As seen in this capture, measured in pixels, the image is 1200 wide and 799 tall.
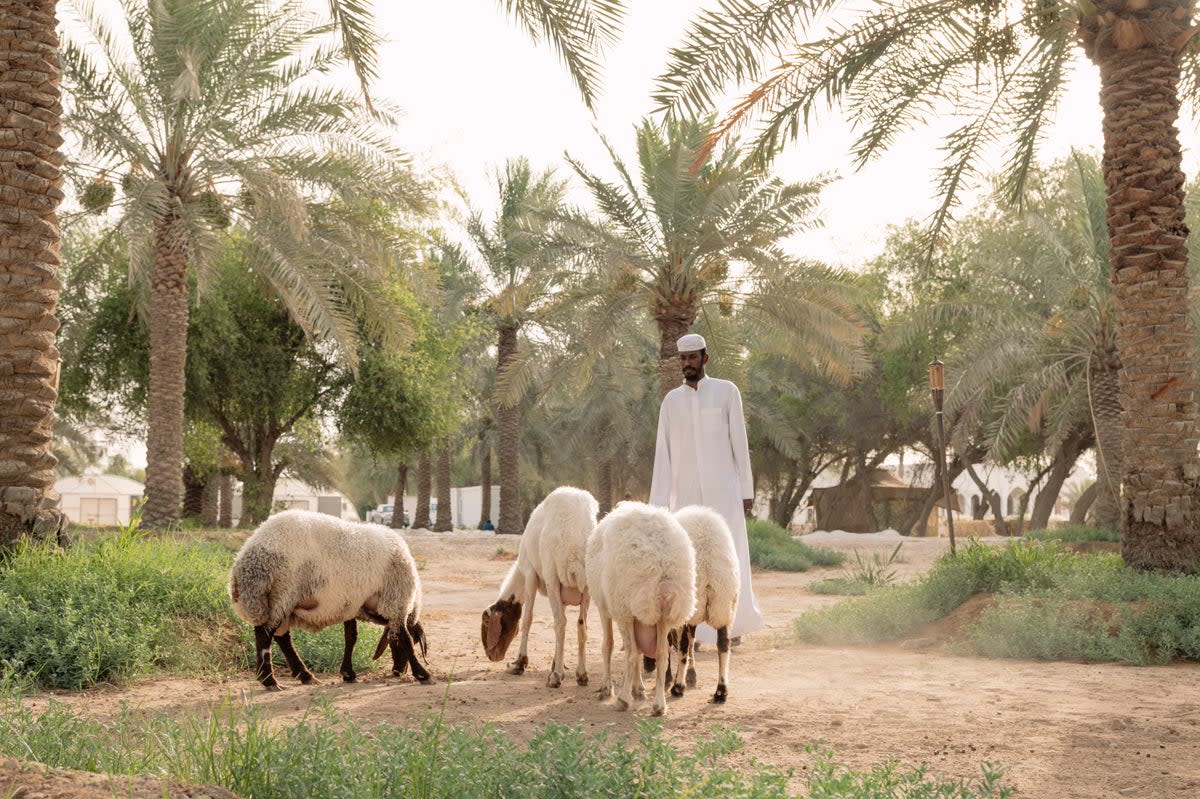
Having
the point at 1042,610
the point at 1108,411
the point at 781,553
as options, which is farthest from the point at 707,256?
the point at 1042,610

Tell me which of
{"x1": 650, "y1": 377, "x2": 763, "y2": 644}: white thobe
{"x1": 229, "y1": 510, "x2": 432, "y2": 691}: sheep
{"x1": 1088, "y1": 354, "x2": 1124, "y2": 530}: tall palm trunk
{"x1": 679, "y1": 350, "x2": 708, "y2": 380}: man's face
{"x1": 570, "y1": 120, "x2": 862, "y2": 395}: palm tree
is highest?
{"x1": 570, "y1": 120, "x2": 862, "y2": 395}: palm tree

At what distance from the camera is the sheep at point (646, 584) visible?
6129 millimetres

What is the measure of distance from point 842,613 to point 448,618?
443 cm

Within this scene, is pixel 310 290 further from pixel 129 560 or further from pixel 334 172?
pixel 129 560

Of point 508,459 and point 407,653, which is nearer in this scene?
point 407,653

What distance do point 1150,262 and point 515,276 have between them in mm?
21790

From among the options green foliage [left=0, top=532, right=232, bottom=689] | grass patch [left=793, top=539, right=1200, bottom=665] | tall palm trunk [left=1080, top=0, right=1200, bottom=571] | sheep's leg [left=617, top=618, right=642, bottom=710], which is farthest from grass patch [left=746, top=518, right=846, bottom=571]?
sheep's leg [left=617, top=618, right=642, bottom=710]

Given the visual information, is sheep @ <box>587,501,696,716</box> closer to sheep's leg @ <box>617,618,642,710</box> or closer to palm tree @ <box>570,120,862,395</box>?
sheep's leg @ <box>617,618,642,710</box>

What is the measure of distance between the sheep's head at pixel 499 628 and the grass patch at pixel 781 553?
14039 mm

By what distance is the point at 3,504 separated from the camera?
857 centimetres

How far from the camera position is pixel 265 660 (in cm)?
694

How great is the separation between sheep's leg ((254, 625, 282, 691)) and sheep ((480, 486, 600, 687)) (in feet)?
4.99

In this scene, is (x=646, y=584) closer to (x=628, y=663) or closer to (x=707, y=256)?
(x=628, y=663)

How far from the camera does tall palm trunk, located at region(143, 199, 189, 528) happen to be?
17141 millimetres
